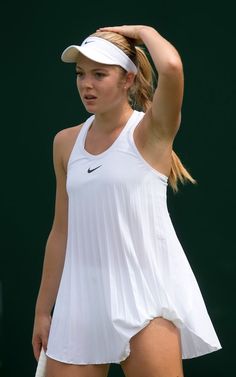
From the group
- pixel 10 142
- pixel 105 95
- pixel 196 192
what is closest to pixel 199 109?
pixel 196 192

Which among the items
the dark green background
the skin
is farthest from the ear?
the dark green background

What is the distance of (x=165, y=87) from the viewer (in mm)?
3506

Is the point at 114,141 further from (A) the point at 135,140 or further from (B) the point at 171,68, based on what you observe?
(B) the point at 171,68

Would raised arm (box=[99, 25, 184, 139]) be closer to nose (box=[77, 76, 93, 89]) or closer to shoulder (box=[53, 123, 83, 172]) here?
nose (box=[77, 76, 93, 89])

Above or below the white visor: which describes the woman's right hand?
below

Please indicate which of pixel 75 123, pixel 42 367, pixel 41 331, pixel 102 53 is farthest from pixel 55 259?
pixel 75 123

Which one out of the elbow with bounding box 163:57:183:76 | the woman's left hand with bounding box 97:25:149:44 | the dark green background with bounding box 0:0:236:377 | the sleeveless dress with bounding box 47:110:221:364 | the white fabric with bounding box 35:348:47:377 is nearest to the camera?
the elbow with bounding box 163:57:183:76

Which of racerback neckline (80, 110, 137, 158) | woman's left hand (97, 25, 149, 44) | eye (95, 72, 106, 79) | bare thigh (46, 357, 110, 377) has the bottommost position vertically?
bare thigh (46, 357, 110, 377)

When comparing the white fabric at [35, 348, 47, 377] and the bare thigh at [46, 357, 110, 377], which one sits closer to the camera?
the bare thigh at [46, 357, 110, 377]

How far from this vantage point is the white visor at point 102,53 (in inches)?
143

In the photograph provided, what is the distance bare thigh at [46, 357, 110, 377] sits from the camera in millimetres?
3635

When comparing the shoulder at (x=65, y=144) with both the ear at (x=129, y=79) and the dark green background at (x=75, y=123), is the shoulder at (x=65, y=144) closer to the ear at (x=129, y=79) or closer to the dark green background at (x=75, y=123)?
the ear at (x=129, y=79)

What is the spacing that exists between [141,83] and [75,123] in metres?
1.44

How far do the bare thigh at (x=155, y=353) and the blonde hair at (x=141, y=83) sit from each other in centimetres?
51
